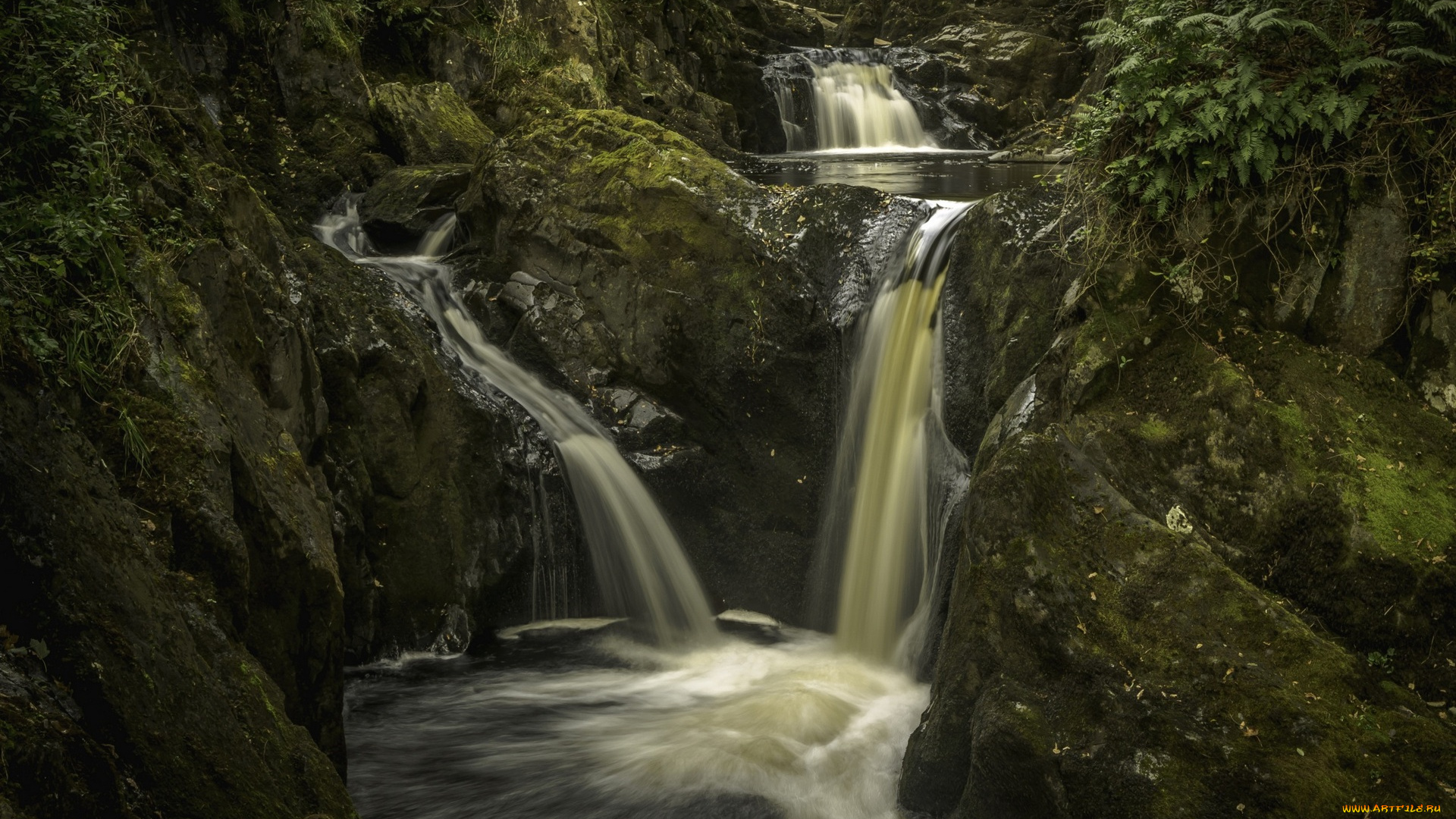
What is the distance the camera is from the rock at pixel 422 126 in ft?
37.9

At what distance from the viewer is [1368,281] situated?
17.0 ft

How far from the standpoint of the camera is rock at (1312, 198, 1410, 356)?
511cm

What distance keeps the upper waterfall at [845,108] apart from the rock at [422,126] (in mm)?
9453

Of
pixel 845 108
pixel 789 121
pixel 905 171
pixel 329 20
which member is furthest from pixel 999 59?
pixel 329 20

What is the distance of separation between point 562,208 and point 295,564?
4.77 metres

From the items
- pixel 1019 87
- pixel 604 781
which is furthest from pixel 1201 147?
pixel 1019 87

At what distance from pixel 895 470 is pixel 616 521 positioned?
237 centimetres

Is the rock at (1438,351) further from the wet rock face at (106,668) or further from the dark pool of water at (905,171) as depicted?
the wet rock face at (106,668)

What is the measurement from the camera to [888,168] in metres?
14.9

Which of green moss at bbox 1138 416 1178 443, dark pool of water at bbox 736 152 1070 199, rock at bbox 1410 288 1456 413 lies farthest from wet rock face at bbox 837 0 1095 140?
green moss at bbox 1138 416 1178 443

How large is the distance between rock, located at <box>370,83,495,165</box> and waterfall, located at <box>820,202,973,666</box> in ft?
20.0

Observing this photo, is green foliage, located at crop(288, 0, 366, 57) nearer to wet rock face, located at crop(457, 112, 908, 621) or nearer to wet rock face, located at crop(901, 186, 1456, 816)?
wet rock face, located at crop(457, 112, 908, 621)

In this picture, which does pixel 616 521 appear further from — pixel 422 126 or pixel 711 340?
pixel 422 126

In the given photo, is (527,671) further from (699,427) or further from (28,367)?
(28,367)
